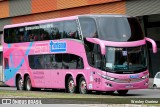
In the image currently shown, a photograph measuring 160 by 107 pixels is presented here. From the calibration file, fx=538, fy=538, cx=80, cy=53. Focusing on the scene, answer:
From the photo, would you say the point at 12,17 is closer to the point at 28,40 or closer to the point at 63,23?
the point at 28,40

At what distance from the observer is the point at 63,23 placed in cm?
2966

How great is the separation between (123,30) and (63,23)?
14.2 ft

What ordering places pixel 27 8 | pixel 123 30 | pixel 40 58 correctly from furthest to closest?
pixel 27 8, pixel 40 58, pixel 123 30

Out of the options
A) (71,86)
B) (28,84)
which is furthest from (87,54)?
(28,84)

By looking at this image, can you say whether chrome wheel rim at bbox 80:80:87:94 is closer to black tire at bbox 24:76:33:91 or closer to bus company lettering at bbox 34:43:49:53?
bus company lettering at bbox 34:43:49:53

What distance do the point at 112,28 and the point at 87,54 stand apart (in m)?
1.89

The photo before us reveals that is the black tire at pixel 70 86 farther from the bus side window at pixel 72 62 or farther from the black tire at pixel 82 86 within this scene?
the bus side window at pixel 72 62

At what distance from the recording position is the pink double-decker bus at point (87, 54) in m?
26.1

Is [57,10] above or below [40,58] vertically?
above

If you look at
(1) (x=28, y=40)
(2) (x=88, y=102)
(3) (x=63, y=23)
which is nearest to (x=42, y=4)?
(1) (x=28, y=40)

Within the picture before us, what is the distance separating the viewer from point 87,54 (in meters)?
27.3

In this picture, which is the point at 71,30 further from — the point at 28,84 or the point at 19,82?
the point at 19,82

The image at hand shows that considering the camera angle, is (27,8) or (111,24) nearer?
(111,24)

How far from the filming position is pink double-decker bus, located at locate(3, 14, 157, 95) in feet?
85.6
